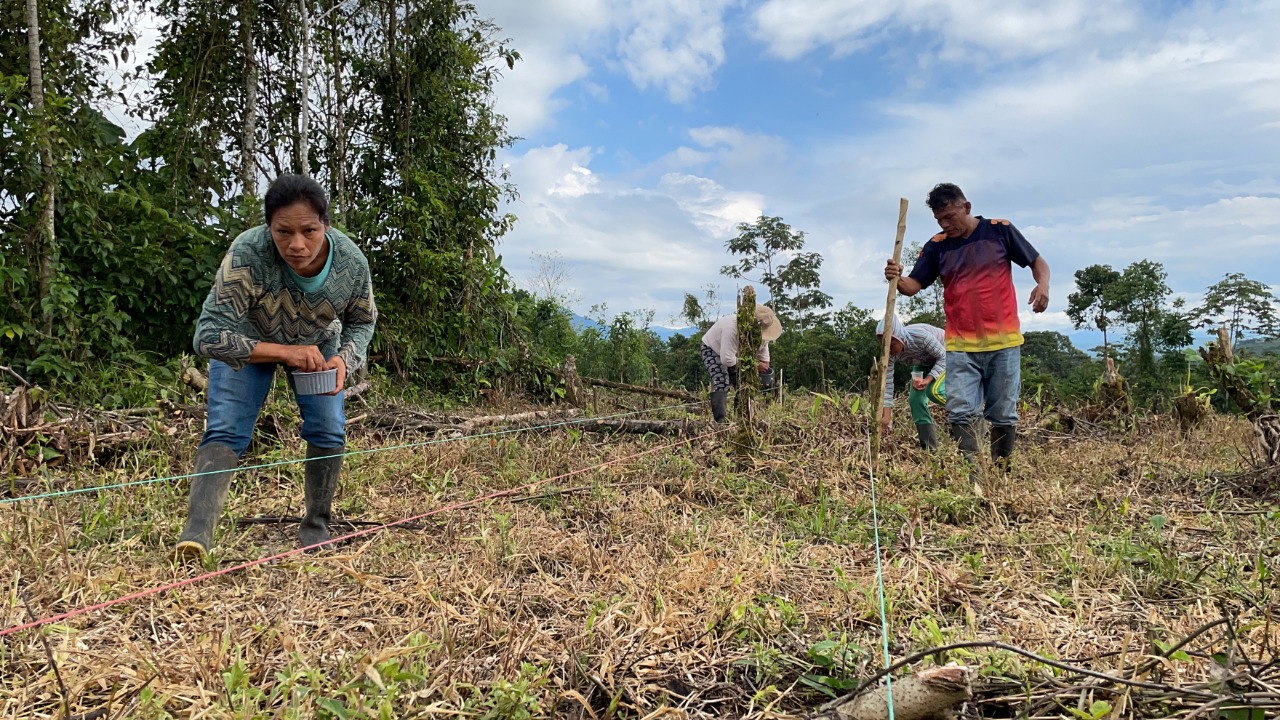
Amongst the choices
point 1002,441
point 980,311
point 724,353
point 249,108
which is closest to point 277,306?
point 980,311

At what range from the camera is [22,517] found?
2.70 m

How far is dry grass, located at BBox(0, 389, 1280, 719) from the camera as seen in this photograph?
163 centimetres

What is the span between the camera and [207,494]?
2.55 metres

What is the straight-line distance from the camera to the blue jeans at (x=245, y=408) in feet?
8.61

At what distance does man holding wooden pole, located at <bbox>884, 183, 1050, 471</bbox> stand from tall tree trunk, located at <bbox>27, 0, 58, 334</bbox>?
19.7 feet

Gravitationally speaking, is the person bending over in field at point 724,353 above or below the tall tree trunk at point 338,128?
below

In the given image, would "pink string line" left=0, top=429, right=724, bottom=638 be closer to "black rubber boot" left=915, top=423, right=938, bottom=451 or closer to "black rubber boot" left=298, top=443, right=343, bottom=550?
"black rubber boot" left=298, top=443, right=343, bottom=550

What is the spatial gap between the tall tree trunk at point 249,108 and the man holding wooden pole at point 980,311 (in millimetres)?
6928

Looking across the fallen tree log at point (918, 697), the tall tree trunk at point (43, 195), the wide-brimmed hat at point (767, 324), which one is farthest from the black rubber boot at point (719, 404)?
the tall tree trunk at point (43, 195)

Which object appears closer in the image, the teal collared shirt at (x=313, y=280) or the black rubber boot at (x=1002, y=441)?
the teal collared shirt at (x=313, y=280)

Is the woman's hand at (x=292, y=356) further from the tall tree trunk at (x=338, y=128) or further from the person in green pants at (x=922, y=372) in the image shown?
the tall tree trunk at (x=338, y=128)

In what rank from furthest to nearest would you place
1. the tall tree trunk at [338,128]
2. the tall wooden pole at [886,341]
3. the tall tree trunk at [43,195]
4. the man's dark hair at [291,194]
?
the tall tree trunk at [338,128] < the tall tree trunk at [43,195] < the tall wooden pole at [886,341] < the man's dark hair at [291,194]

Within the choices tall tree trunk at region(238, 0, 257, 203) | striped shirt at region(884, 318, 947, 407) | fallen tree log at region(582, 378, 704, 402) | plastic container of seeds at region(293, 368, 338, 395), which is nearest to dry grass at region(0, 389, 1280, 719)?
plastic container of seeds at region(293, 368, 338, 395)

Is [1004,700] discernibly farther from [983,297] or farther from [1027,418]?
[1027,418]
